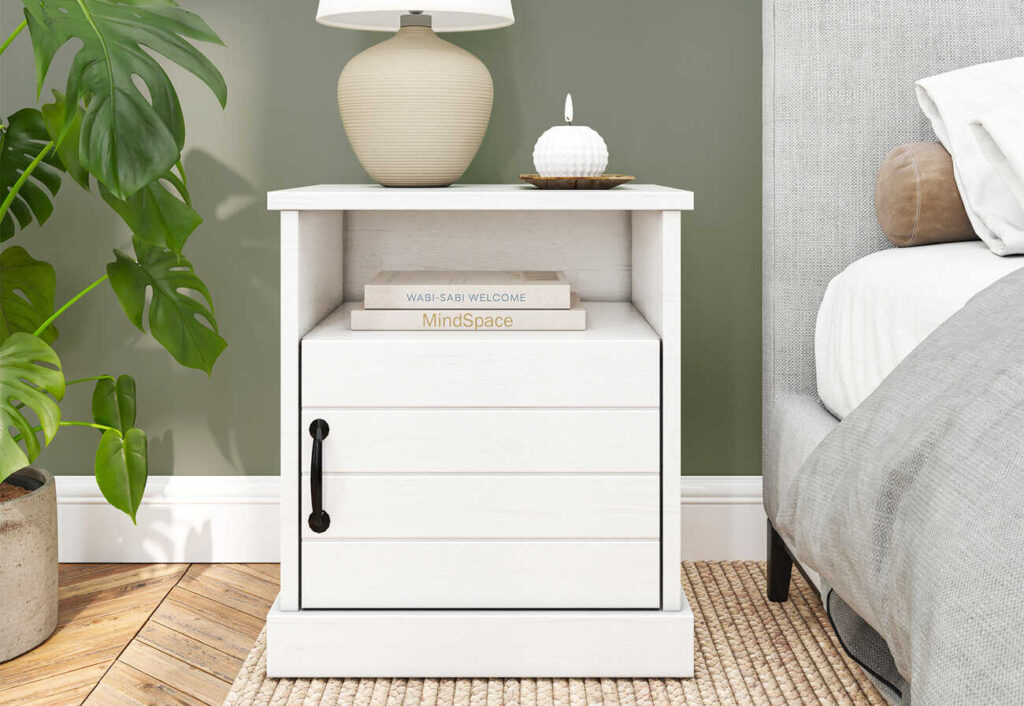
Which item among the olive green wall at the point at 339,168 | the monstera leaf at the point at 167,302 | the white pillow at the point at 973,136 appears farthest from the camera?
the olive green wall at the point at 339,168

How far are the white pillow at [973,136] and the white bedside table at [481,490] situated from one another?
42 centimetres

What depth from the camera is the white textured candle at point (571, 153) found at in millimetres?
1394

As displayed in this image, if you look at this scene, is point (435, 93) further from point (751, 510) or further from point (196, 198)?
point (751, 510)

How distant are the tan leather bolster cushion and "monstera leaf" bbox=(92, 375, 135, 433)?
1.22 m

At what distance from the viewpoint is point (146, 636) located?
1.44 m

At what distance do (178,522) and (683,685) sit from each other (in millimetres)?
990

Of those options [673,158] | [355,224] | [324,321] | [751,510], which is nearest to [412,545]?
[324,321]

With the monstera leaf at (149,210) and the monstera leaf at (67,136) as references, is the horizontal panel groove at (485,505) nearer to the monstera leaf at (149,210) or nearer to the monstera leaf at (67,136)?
the monstera leaf at (149,210)

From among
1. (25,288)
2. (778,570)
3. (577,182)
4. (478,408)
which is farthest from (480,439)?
(25,288)

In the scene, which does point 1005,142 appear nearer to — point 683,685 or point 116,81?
point 683,685

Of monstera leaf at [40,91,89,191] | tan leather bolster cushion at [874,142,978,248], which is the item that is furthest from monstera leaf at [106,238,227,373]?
tan leather bolster cushion at [874,142,978,248]

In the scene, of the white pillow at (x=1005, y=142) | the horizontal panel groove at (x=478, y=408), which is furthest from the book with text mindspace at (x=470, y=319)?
the white pillow at (x=1005, y=142)

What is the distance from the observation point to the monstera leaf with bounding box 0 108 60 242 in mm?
1467

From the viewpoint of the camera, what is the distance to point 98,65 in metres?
1.16
